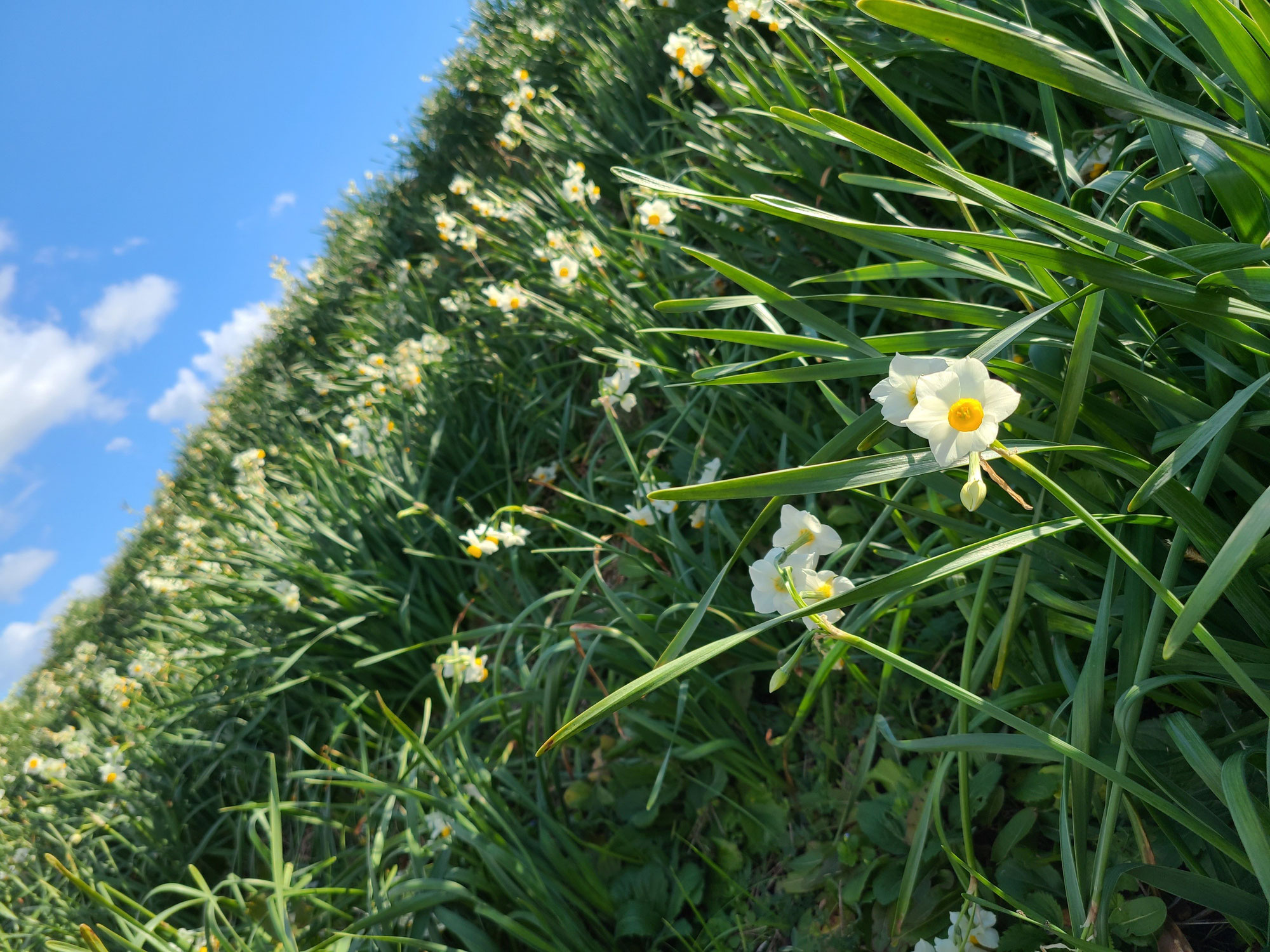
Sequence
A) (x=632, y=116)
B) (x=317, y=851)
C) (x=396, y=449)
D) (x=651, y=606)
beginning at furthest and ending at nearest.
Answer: (x=632, y=116), (x=396, y=449), (x=317, y=851), (x=651, y=606)

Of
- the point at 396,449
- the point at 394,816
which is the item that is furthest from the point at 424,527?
the point at 394,816

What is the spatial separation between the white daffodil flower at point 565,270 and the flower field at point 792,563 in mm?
82

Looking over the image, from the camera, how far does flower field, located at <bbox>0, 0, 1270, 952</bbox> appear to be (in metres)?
0.83

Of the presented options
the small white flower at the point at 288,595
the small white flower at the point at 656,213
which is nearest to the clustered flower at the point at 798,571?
the small white flower at the point at 656,213

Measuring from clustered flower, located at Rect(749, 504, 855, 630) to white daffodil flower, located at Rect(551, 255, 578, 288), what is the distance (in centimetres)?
174

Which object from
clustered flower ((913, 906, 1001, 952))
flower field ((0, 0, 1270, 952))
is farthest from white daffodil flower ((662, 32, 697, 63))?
clustered flower ((913, 906, 1001, 952))

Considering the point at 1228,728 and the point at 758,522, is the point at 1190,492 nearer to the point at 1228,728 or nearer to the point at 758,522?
the point at 1228,728

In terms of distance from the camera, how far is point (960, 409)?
2.26 ft

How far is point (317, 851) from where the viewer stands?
239 cm

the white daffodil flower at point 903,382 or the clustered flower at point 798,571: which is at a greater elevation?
the white daffodil flower at point 903,382

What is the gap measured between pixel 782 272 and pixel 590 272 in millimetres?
824

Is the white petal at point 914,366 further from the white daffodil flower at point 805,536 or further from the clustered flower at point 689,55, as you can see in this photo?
the clustered flower at point 689,55

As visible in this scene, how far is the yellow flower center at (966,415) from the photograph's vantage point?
2.25ft

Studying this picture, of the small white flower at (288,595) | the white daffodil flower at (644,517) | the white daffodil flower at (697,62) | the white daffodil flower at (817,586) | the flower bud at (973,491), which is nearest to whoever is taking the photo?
the flower bud at (973,491)
